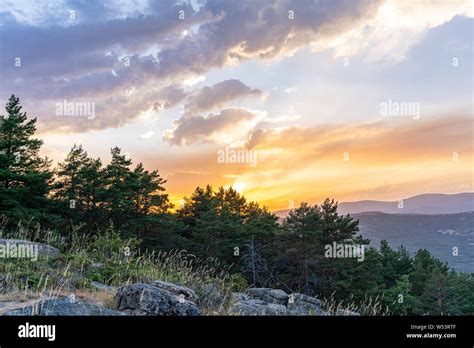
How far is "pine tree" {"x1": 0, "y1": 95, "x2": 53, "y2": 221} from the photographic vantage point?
3166cm

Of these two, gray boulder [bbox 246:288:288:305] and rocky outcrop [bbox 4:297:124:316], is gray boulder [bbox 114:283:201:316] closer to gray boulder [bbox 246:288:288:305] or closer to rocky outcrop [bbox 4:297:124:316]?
rocky outcrop [bbox 4:297:124:316]

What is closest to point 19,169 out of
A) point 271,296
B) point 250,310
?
point 271,296

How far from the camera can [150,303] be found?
5.37m

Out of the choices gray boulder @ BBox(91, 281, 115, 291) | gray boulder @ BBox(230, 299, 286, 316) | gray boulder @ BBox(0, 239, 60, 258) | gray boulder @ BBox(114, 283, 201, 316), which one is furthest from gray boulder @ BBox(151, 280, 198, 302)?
gray boulder @ BBox(0, 239, 60, 258)

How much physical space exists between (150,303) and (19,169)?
108 ft

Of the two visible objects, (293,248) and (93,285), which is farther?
(293,248)

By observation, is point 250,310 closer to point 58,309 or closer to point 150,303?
point 150,303

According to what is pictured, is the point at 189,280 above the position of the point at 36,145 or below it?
below

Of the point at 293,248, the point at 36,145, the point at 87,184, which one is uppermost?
the point at 36,145

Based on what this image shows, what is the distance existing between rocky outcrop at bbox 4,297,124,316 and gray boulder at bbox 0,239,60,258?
4209mm
